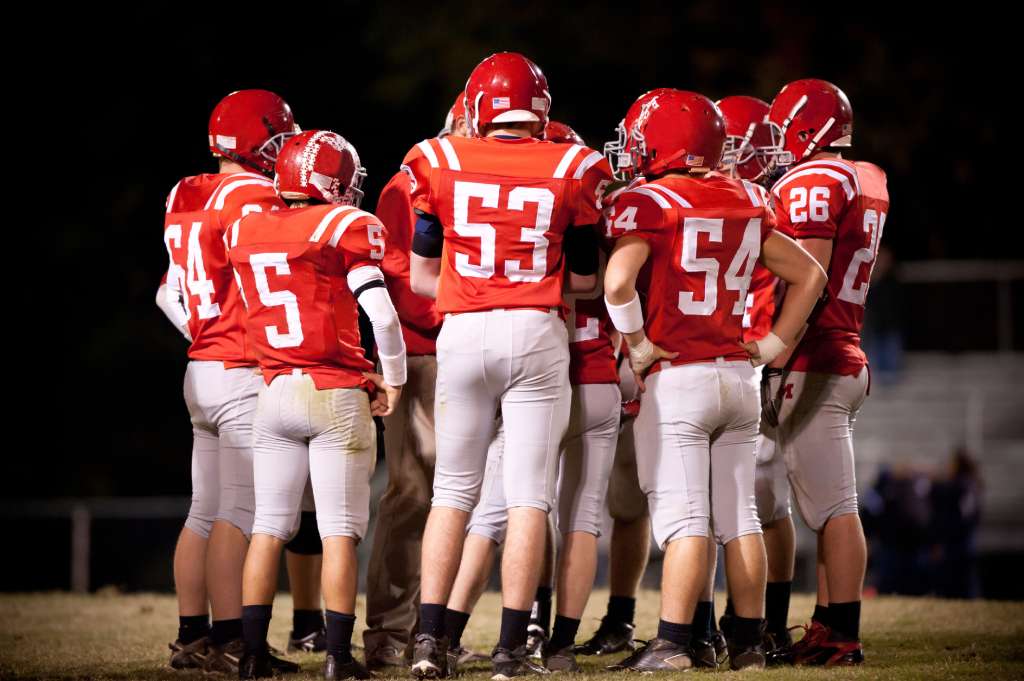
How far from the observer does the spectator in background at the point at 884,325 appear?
15391 mm

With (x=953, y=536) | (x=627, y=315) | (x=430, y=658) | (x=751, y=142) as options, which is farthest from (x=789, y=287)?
(x=953, y=536)

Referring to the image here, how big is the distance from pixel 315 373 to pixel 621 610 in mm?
1817

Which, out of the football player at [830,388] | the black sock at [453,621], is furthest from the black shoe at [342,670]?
the football player at [830,388]

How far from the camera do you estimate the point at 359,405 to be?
210 inches

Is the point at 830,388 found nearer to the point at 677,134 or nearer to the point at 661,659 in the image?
the point at 677,134

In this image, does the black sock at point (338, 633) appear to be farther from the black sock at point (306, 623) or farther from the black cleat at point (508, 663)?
the black sock at point (306, 623)

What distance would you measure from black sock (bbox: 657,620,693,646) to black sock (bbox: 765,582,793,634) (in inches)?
36.1

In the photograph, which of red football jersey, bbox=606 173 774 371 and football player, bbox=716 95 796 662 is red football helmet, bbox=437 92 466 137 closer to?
red football jersey, bbox=606 173 774 371

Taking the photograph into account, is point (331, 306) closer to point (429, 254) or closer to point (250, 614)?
point (429, 254)

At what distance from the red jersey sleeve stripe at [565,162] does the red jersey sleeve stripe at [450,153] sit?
1.14 ft

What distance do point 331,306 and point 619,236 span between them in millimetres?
1092

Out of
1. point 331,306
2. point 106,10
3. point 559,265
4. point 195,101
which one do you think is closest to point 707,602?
point 559,265

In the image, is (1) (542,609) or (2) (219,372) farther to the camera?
(1) (542,609)

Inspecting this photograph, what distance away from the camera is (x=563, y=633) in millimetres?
5516
